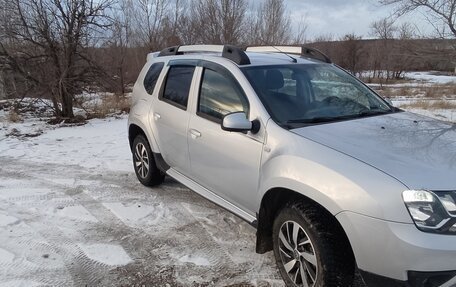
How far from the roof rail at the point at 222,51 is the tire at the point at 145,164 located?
46.4 inches

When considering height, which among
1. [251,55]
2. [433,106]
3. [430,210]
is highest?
[251,55]

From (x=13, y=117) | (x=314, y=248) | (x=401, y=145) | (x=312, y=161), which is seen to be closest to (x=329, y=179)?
(x=312, y=161)

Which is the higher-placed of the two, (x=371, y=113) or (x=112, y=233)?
(x=371, y=113)

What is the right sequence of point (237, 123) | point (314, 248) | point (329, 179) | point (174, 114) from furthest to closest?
point (174, 114)
point (237, 123)
point (314, 248)
point (329, 179)

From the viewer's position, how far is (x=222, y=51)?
403 cm

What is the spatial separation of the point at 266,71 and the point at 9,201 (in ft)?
11.7

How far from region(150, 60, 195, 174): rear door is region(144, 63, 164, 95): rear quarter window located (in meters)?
0.26

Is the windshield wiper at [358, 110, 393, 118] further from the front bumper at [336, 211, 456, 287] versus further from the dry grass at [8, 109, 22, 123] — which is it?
the dry grass at [8, 109, 22, 123]

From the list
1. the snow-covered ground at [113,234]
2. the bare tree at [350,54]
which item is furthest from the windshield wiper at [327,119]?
the bare tree at [350,54]

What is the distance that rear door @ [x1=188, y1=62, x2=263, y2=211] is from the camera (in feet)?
10.9

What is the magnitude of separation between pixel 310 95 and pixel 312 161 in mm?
1079

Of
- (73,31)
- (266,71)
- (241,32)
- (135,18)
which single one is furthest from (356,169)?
(241,32)

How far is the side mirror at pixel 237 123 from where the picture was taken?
315 cm

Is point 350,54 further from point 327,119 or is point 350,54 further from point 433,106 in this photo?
point 327,119
